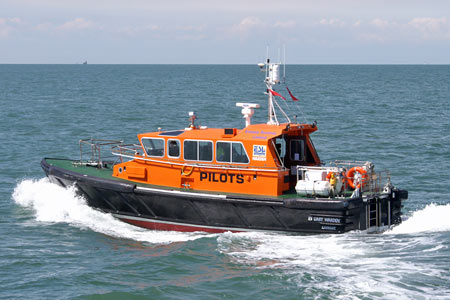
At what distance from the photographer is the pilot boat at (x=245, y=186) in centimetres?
1492

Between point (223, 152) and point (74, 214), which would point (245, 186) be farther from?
point (74, 214)

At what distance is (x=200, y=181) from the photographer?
16.0 metres

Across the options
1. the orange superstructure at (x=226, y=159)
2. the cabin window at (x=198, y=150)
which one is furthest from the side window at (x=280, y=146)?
the cabin window at (x=198, y=150)

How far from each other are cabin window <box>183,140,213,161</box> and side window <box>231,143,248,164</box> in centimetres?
61

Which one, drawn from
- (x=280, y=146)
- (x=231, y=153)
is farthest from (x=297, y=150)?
(x=231, y=153)

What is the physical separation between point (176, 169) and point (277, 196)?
2737mm

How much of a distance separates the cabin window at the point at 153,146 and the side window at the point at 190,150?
0.67m

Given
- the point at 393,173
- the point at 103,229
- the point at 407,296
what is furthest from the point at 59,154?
the point at 407,296

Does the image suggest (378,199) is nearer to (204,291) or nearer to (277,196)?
(277,196)

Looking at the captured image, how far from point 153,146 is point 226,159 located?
210 centimetres

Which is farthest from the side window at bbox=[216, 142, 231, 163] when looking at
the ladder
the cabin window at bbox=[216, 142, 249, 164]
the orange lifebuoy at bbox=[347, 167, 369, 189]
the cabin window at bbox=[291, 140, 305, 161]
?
the ladder

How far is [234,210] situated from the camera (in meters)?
15.4

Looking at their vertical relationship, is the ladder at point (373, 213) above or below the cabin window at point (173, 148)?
below

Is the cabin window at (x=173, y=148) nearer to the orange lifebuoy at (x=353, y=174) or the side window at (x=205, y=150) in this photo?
the side window at (x=205, y=150)
